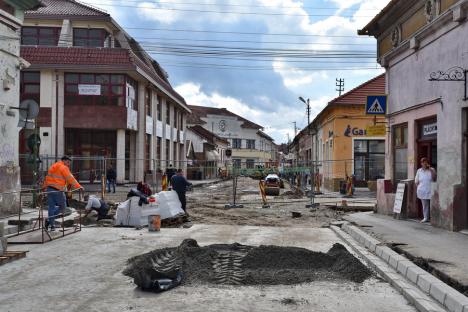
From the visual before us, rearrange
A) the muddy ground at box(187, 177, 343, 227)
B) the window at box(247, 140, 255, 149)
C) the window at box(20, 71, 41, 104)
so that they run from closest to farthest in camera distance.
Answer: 1. the muddy ground at box(187, 177, 343, 227)
2. the window at box(20, 71, 41, 104)
3. the window at box(247, 140, 255, 149)

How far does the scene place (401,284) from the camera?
7.10 m

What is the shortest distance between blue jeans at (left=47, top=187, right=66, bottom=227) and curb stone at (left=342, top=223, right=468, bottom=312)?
23.6ft

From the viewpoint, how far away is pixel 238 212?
61.7 ft

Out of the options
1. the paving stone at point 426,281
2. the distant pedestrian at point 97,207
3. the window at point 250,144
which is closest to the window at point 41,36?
the distant pedestrian at point 97,207

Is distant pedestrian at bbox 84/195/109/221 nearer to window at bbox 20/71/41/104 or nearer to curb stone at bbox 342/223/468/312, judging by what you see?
curb stone at bbox 342/223/468/312

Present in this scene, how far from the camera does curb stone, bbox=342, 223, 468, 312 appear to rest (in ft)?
19.4

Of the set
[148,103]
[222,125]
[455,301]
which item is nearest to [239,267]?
[455,301]

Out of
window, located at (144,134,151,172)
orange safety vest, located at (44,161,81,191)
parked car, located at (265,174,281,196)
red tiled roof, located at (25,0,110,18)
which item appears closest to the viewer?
orange safety vest, located at (44,161,81,191)

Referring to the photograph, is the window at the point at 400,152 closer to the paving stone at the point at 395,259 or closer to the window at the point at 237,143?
the paving stone at the point at 395,259

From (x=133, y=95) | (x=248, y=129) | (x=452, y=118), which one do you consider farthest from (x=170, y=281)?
(x=248, y=129)

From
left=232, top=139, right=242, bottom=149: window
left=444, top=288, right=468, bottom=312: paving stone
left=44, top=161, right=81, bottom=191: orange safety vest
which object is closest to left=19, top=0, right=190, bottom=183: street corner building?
left=44, top=161, right=81, bottom=191: orange safety vest

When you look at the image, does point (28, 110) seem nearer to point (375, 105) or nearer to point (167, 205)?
point (167, 205)

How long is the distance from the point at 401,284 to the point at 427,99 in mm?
7712

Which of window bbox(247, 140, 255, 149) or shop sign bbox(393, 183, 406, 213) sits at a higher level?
window bbox(247, 140, 255, 149)
